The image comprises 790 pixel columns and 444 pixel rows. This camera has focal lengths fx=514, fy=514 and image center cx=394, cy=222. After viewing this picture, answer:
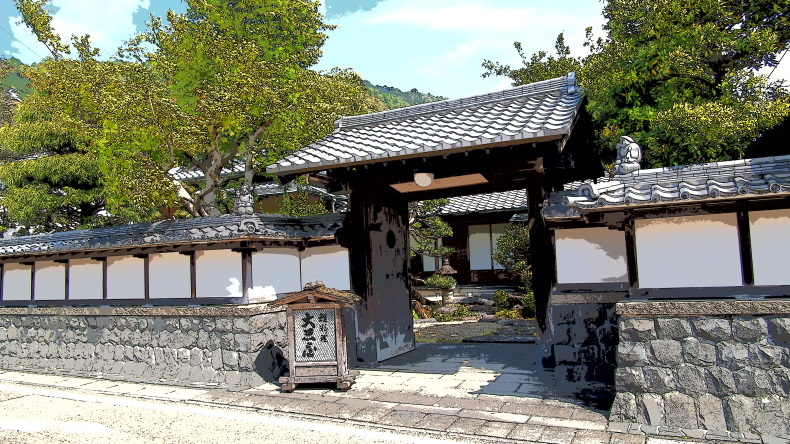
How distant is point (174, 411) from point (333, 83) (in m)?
9.77

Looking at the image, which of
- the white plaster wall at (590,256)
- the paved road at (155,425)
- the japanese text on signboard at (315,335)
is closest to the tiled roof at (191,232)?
the japanese text on signboard at (315,335)

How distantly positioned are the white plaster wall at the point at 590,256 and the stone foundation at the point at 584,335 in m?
0.31

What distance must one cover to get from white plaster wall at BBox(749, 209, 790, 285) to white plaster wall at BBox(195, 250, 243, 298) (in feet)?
28.4

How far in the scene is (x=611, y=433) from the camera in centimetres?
646

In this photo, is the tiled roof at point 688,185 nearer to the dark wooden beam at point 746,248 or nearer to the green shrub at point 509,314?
the dark wooden beam at point 746,248

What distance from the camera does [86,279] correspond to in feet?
41.0

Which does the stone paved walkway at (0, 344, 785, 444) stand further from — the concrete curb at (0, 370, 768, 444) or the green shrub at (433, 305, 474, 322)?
the green shrub at (433, 305, 474, 322)

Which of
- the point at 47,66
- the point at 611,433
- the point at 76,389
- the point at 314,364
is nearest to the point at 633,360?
the point at 611,433

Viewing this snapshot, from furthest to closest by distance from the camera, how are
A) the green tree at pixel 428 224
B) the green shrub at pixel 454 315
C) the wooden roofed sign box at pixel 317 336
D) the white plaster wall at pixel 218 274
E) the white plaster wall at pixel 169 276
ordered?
the green tree at pixel 428 224
the green shrub at pixel 454 315
the white plaster wall at pixel 169 276
the white plaster wall at pixel 218 274
the wooden roofed sign box at pixel 317 336

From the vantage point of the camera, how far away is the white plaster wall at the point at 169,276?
11.0 m

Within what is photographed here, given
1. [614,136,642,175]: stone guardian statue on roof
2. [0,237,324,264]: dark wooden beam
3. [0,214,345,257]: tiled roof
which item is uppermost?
[614,136,642,175]: stone guardian statue on roof

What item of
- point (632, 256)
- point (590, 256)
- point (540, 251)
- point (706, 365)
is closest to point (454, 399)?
point (540, 251)

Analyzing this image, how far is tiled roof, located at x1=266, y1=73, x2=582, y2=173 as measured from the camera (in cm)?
876

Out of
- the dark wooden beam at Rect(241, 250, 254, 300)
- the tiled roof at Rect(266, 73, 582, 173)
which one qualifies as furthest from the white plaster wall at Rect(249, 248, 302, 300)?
the tiled roof at Rect(266, 73, 582, 173)
